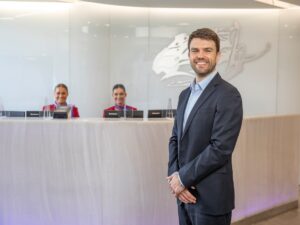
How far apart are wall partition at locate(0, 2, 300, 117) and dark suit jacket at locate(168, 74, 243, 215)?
12.7 feet

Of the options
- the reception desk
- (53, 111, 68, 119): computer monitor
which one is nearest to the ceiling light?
the reception desk

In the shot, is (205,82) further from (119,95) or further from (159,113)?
(119,95)

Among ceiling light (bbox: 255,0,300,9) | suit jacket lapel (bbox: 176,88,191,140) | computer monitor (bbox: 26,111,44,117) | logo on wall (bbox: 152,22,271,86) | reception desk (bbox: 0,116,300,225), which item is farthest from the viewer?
logo on wall (bbox: 152,22,271,86)

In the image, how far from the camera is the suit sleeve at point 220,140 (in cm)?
168

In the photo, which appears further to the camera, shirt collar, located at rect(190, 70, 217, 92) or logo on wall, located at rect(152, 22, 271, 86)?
logo on wall, located at rect(152, 22, 271, 86)

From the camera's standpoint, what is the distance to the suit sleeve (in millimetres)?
1685

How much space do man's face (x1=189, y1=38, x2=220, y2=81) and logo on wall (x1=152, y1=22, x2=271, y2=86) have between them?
3.93m

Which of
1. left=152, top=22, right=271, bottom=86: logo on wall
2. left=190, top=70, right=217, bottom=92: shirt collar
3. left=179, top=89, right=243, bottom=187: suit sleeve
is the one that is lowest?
left=179, top=89, right=243, bottom=187: suit sleeve

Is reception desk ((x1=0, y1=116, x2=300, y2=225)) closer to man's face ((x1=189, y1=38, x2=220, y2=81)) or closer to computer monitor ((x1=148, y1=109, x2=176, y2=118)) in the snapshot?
computer monitor ((x1=148, y1=109, x2=176, y2=118))

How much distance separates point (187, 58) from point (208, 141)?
4.09m

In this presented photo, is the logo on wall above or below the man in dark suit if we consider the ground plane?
above

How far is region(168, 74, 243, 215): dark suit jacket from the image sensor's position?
1.69 m

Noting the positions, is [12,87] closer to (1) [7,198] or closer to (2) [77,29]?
(2) [77,29]

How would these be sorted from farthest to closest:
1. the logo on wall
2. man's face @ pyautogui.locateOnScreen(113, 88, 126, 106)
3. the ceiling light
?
the logo on wall, the ceiling light, man's face @ pyautogui.locateOnScreen(113, 88, 126, 106)
